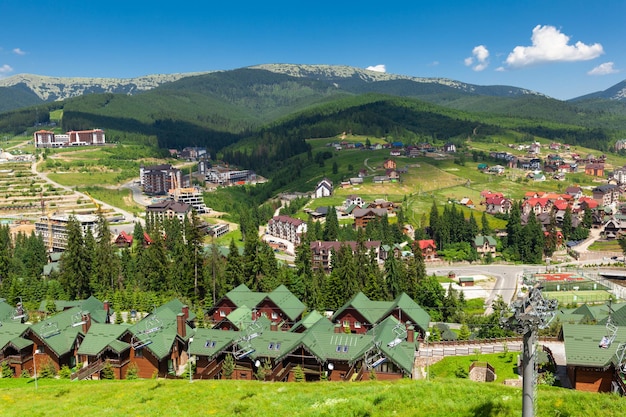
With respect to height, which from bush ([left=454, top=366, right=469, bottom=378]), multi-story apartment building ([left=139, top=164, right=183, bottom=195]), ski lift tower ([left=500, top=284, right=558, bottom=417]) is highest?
ski lift tower ([left=500, top=284, right=558, bottom=417])

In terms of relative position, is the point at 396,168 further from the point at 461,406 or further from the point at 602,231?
the point at 461,406

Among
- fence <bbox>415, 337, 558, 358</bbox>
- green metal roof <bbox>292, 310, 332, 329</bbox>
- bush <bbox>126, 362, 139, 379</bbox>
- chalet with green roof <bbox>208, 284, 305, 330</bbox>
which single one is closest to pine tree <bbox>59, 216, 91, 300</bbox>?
chalet with green roof <bbox>208, 284, 305, 330</bbox>

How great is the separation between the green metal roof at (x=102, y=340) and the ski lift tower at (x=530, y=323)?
38.7 metres

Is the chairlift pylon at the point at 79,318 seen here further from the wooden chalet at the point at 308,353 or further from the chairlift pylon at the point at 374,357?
the chairlift pylon at the point at 374,357

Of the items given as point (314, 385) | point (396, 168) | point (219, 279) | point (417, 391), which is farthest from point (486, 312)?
point (396, 168)

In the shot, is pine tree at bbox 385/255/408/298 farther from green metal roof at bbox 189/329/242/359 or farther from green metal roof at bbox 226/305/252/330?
green metal roof at bbox 189/329/242/359

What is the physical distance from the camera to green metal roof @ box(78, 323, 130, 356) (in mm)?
44250

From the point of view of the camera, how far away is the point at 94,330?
46.2 meters

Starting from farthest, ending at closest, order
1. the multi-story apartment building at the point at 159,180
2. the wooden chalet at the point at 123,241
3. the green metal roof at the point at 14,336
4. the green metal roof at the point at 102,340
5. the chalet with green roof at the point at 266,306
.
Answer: the multi-story apartment building at the point at 159,180, the wooden chalet at the point at 123,241, the chalet with green roof at the point at 266,306, the green metal roof at the point at 14,336, the green metal roof at the point at 102,340

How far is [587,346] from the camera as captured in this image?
36.6 metres

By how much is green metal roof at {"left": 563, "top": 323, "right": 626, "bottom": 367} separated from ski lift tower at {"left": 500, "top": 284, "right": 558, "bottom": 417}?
87.0 feet

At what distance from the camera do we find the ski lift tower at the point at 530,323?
501 inches

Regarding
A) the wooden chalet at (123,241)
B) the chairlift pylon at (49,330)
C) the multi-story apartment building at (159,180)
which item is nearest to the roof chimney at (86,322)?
the chairlift pylon at (49,330)

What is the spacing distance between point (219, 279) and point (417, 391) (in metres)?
53.3
